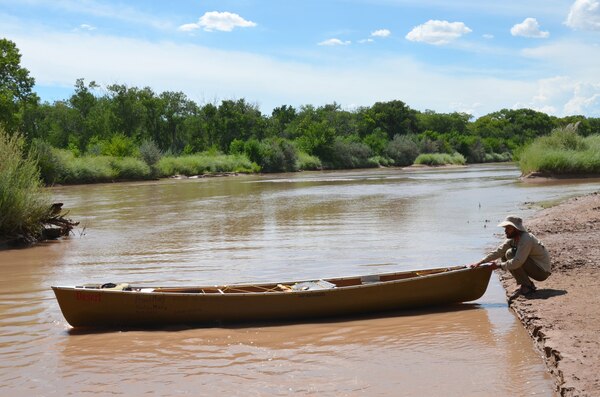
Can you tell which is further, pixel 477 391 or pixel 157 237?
pixel 157 237

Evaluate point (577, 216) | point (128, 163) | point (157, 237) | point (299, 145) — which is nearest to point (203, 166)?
point (128, 163)

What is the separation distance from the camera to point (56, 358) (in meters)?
8.51

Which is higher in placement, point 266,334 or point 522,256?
point 522,256

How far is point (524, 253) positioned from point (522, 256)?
5cm

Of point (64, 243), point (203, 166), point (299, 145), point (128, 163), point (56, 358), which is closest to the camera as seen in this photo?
point (56, 358)

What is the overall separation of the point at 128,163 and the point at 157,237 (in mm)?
42855

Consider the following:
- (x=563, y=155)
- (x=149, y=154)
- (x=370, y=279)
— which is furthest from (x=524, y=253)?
(x=149, y=154)

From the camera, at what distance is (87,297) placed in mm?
9266

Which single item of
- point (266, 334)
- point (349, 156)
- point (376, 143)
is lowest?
point (266, 334)

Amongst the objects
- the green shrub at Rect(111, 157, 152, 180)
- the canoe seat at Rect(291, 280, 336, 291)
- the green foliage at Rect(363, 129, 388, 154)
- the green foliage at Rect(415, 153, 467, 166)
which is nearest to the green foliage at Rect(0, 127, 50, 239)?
the canoe seat at Rect(291, 280, 336, 291)

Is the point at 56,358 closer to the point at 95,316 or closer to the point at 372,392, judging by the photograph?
the point at 95,316

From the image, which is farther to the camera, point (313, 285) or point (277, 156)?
point (277, 156)

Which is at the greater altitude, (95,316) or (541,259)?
(541,259)

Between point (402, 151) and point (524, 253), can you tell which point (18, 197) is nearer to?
point (524, 253)
